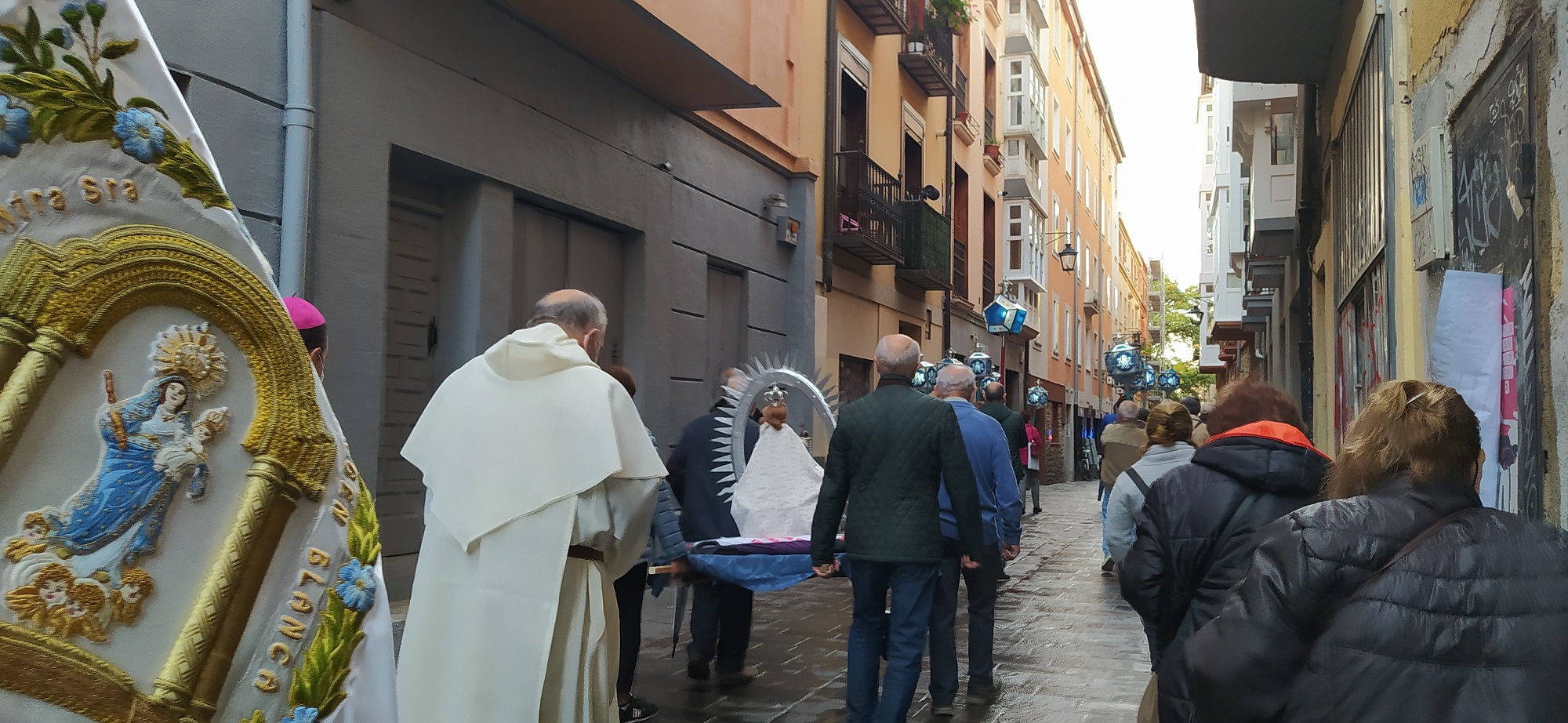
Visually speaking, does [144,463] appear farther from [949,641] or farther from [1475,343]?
[949,641]

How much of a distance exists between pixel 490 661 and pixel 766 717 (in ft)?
8.16

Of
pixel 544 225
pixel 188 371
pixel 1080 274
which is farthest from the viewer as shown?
pixel 1080 274

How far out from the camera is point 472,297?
8.94 metres

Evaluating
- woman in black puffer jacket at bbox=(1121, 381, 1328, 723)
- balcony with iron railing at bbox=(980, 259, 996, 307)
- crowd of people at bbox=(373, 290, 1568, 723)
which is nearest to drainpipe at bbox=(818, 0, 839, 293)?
crowd of people at bbox=(373, 290, 1568, 723)

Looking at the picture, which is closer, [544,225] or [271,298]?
[271,298]

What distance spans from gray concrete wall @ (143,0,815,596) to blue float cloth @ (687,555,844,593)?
275cm

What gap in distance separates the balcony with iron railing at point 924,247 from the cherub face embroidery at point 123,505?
17620 mm

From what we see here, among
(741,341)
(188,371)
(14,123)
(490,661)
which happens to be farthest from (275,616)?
(741,341)

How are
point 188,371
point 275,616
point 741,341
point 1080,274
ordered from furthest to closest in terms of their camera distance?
point 1080,274
point 741,341
point 275,616
point 188,371

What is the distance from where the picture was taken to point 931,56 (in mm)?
19844

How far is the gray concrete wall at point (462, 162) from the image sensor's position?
268 inches

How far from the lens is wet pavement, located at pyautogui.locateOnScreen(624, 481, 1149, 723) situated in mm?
6129

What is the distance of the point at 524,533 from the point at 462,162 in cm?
548

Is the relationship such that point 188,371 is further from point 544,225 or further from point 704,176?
point 704,176
